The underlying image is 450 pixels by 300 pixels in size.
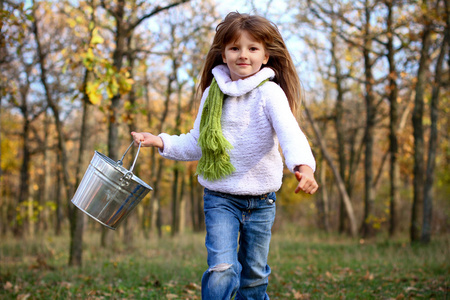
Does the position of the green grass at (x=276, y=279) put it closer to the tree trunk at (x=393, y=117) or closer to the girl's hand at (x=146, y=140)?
the girl's hand at (x=146, y=140)

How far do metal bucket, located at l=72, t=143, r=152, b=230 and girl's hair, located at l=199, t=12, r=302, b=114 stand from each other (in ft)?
2.71

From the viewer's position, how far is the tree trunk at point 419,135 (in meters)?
8.40

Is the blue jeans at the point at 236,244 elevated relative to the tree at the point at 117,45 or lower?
lower

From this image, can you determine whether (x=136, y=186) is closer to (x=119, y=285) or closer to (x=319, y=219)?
(x=119, y=285)

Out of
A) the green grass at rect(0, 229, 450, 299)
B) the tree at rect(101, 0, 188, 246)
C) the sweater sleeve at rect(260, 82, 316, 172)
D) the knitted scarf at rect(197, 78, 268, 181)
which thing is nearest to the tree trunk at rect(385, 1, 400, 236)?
the green grass at rect(0, 229, 450, 299)

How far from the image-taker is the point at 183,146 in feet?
9.00

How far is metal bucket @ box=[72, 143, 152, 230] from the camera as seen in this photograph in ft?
8.00

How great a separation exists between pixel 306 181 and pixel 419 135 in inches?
289

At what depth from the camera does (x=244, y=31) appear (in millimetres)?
2564

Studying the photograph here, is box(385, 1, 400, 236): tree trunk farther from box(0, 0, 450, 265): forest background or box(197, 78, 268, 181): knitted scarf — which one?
box(197, 78, 268, 181): knitted scarf

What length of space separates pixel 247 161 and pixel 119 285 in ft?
8.09

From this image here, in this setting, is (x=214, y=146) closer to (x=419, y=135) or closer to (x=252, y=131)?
(x=252, y=131)

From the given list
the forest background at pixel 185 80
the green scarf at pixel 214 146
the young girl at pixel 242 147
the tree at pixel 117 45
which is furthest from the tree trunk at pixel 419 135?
the green scarf at pixel 214 146

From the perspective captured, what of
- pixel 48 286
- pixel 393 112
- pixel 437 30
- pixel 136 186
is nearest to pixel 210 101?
pixel 136 186
